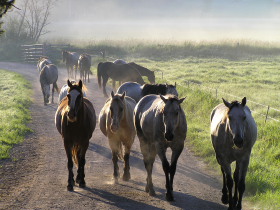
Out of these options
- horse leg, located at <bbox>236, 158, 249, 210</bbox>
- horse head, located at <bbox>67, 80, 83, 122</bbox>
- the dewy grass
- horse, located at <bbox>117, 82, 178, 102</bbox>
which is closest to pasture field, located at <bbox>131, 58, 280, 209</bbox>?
horse leg, located at <bbox>236, 158, 249, 210</bbox>

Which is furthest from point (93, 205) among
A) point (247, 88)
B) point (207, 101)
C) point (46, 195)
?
point (247, 88)

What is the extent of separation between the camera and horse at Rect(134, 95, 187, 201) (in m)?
8.04

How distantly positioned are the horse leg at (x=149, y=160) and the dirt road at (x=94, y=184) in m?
0.15

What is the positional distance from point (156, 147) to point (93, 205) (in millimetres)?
1828

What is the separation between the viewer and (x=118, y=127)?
931cm

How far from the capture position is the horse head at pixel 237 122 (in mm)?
7121

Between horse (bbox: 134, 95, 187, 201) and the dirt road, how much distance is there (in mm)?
509

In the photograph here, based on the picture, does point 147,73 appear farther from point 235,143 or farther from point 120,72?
point 235,143

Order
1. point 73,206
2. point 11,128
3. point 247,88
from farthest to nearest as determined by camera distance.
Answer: point 247,88 → point 11,128 → point 73,206

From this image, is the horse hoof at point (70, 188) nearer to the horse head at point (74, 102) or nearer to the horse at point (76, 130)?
the horse at point (76, 130)

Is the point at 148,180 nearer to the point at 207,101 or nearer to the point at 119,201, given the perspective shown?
the point at 119,201

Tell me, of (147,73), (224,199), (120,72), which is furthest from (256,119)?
(120,72)

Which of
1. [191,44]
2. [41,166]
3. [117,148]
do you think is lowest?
[41,166]

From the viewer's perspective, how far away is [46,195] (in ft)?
27.8
